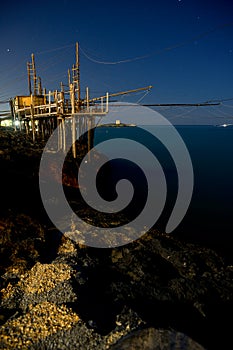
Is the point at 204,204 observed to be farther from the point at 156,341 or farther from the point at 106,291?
the point at 156,341

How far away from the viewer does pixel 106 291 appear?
8.77 metres

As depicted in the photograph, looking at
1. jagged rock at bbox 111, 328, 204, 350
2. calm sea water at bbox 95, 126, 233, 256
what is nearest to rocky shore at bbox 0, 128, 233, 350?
jagged rock at bbox 111, 328, 204, 350

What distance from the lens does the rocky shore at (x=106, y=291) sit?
273 inches

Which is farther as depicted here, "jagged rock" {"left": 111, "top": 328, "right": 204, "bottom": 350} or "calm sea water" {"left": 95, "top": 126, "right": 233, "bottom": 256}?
"calm sea water" {"left": 95, "top": 126, "right": 233, "bottom": 256}

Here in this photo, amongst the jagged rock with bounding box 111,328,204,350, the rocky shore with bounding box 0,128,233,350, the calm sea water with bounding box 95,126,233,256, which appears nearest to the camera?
the jagged rock with bounding box 111,328,204,350

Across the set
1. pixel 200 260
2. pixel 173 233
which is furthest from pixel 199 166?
A: pixel 200 260

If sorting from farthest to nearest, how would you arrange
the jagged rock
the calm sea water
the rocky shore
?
the calm sea water
the rocky shore
the jagged rock

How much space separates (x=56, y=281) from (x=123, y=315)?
3.06m

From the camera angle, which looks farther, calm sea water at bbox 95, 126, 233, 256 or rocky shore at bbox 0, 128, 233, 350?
calm sea water at bbox 95, 126, 233, 256

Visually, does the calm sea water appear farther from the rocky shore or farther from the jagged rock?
the jagged rock

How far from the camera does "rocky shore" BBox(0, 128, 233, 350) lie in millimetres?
6922

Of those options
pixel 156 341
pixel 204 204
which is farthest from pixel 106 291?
pixel 204 204

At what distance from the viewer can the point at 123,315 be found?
304 inches

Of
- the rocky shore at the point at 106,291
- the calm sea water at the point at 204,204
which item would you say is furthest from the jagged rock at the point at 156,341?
the calm sea water at the point at 204,204
